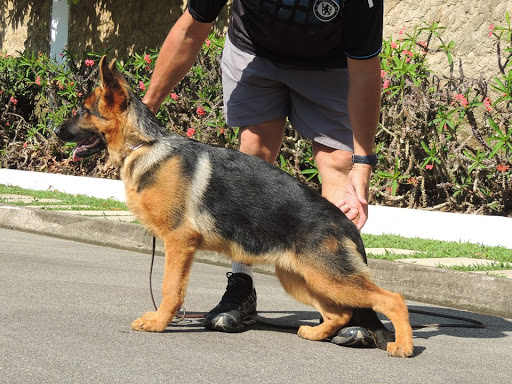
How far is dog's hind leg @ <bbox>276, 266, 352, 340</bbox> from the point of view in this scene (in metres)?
4.64

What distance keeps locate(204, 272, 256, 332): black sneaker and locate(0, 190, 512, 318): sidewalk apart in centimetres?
185

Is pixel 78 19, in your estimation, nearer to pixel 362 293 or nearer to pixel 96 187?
pixel 96 187

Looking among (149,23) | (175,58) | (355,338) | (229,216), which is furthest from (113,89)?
(149,23)

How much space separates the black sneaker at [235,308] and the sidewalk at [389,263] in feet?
6.08

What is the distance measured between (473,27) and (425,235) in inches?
110

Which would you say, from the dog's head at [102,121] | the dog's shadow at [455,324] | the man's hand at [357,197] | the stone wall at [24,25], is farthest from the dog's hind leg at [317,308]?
the stone wall at [24,25]

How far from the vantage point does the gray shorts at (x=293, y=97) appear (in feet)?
16.5

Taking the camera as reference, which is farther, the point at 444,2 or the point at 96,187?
the point at 96,187

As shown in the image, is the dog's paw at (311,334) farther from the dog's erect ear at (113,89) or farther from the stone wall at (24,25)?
the stone wall at (24,25)

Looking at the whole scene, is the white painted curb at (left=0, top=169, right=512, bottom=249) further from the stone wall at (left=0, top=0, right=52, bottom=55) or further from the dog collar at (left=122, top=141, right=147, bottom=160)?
the stone wall at (left=0, top=0, right=52, bottom=55)

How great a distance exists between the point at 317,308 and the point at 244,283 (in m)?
0.57

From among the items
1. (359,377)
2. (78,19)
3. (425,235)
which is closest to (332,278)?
(359,377)

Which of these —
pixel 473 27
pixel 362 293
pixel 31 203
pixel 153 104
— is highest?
pixel 473 27

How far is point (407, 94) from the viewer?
31.6 ft
